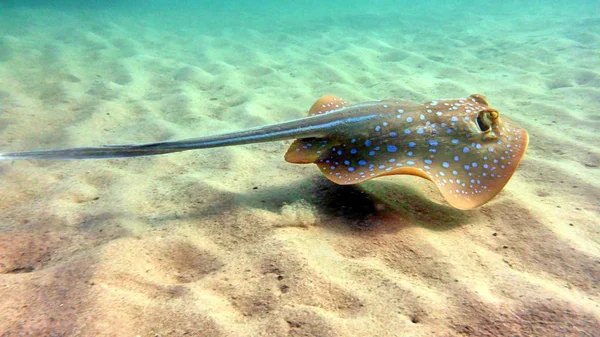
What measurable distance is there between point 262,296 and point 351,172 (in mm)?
1206

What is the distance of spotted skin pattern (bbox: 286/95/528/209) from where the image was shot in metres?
2.65

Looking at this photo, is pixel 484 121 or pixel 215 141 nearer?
pixel 215 141

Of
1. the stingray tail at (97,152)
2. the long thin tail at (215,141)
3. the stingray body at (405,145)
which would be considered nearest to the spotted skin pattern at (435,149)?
the stingray body at (405,145)

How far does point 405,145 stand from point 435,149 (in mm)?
239

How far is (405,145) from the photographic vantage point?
288 centimetres

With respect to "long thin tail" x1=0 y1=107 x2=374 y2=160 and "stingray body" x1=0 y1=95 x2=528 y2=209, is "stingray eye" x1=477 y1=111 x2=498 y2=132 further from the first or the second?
"long thin tail" x1=0 y1=107 x2=374 y2=160

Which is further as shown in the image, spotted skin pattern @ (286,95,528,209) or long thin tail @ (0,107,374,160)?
spotted skin pattern @ (286,95,528,209)

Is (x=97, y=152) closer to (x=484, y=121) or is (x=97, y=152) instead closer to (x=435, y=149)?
(x=435, y=149)

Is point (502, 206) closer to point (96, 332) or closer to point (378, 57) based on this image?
point (96, 332)

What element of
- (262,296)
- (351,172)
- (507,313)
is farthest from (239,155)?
(507,313)

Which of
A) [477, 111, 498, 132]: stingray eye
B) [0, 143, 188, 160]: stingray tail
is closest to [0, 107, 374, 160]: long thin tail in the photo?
[0, 143, 188, 160]: stingray tail

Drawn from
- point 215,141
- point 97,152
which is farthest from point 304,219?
point 97,152

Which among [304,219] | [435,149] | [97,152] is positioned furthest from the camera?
[304,219]

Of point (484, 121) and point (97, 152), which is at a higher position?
point (484, 121)
